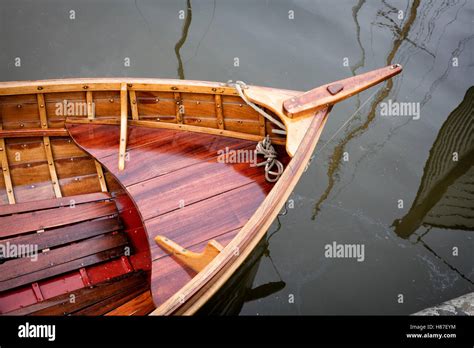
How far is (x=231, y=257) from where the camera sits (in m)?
4.44

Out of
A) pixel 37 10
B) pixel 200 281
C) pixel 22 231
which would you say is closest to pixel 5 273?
pixel 22 231

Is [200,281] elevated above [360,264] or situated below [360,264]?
above

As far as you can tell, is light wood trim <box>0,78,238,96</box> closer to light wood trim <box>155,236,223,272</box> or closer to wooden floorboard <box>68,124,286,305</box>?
wooden floorboard <box>68,124,286,305</box>

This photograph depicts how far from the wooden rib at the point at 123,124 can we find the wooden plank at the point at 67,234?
667mm

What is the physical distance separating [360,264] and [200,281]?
3093 mm

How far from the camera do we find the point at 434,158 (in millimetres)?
7906

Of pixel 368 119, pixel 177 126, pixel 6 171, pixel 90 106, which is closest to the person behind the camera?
pixel 6 171

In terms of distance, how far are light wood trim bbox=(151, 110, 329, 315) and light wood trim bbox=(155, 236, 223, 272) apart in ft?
0.45

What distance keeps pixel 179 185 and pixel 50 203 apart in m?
1.48

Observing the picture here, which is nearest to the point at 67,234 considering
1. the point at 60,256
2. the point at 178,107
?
the point at 60,256

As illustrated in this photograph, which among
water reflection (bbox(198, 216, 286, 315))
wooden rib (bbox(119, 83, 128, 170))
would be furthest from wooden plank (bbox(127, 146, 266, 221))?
water reflection (bbox(198, 216, 286, 315))

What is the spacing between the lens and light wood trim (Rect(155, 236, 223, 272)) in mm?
4527

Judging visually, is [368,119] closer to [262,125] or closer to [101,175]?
[262,125]

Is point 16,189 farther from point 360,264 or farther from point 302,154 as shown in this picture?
point 360,264
